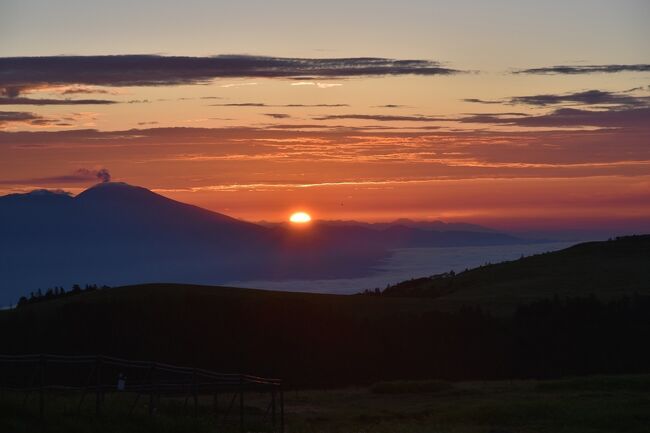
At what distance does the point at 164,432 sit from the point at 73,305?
7024cm

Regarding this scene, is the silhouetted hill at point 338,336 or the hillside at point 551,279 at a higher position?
the hillside at point 551,279

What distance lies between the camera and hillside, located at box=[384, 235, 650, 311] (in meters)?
119

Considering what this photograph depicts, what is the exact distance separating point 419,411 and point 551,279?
271 feet

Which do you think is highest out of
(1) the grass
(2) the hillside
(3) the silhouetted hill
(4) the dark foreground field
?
(2) the hillside

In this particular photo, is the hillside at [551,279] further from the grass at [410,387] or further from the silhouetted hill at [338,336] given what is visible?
the grass at [410,387]

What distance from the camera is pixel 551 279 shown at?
133750 millimetres

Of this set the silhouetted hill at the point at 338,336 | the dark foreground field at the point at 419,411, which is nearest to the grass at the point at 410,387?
the dark foreground field at the point at 419,411

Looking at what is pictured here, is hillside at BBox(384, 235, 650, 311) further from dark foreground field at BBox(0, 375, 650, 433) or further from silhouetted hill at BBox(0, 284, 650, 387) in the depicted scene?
dark foreground field at BBox(0, 375, 650, 433)

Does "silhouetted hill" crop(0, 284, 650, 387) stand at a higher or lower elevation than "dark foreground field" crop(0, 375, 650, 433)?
higher

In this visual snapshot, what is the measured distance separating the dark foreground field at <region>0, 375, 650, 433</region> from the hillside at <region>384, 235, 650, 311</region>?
4509cm

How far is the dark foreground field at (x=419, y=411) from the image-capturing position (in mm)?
36281

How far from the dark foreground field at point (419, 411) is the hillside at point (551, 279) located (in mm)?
45091

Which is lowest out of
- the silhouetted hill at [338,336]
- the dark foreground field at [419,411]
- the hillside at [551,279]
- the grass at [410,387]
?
the dark foreground field at [419,411]

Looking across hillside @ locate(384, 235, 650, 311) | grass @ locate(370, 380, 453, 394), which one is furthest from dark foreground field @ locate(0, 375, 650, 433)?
hillside @ locate(384, 235, 650, 311)
